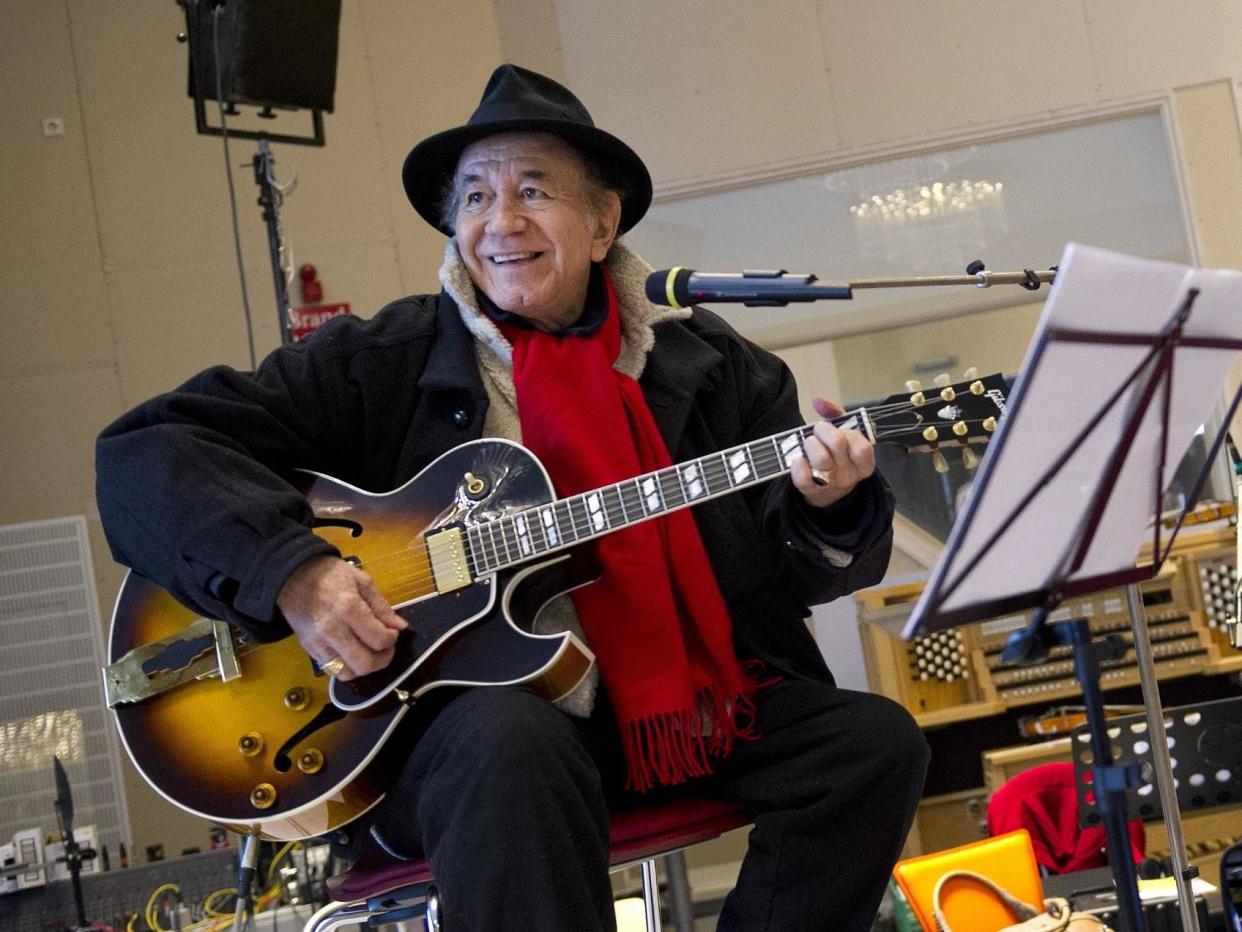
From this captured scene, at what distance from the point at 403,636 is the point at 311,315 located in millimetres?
3631

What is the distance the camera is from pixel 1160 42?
228 inches

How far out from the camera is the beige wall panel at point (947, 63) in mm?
5820

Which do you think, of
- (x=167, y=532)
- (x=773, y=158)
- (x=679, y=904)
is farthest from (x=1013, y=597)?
(x=773, y=158)

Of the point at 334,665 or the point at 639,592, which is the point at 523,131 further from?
the point at 334,665

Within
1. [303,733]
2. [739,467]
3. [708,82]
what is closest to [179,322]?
[708,82]

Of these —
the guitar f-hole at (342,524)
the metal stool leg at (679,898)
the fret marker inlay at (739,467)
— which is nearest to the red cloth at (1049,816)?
the metal stool leg at (679,898)

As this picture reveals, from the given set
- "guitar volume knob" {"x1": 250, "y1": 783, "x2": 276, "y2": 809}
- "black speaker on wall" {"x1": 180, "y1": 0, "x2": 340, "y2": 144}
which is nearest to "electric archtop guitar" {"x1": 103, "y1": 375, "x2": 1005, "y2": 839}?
"guitar volume knob" {"x1": 250, "y1": 783, "x2": 276, "y2": 809}

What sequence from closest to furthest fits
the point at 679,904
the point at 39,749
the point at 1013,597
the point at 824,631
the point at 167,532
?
1. the point at 1013,597
2. the point at 167,532
3. the point at 679,904
4. the point at 39,749
5. the point at 824,631

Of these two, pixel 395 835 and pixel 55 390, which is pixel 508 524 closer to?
pixel 395 835

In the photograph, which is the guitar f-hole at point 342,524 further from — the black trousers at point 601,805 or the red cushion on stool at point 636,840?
the red cushion on stool at point 636,840

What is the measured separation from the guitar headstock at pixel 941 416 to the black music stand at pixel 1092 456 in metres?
0.34

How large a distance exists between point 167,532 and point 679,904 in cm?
182

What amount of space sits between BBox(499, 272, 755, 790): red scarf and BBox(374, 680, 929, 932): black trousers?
0.07 m

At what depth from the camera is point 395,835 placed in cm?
203
